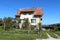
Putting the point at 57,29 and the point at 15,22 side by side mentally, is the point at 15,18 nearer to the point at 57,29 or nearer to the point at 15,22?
the point at 15,22

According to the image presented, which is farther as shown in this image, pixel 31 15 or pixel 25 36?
pixel 31 15

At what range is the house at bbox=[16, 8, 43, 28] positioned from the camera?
→ 6600cm

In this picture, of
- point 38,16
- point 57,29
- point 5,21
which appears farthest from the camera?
point 38,16

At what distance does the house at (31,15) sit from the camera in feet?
217

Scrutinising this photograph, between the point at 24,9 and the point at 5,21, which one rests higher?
the point at 24,9

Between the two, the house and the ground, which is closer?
the ground

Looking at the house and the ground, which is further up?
the house

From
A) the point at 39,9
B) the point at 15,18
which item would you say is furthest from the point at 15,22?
the point at 39,9

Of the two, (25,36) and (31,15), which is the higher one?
(31,15)

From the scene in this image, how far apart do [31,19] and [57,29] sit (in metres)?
10.5

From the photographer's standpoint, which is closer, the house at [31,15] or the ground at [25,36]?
the ground at [25,36]

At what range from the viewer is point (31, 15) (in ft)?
220

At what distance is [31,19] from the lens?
6688 centimetres

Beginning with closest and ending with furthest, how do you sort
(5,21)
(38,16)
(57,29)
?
(5,21) < (57,29) < (38,16)
